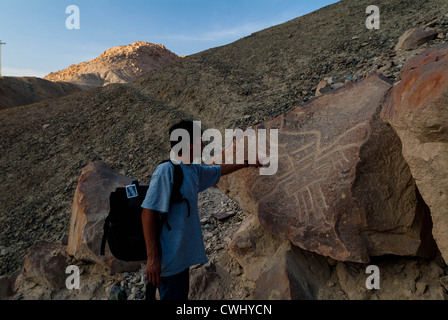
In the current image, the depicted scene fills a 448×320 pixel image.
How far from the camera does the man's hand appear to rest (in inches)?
73.5

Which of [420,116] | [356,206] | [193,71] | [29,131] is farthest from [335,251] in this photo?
[29,131]

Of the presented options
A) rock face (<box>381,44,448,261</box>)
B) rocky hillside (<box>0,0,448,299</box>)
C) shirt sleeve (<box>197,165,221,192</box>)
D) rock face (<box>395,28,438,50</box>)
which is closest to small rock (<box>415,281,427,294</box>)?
rocky hillside (<box>0,0,448,299</box>)

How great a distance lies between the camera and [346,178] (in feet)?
7.90

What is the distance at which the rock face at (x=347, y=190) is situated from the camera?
2330 millimetres

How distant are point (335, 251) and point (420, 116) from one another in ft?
3.59

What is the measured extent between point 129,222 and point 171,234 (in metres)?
0.29

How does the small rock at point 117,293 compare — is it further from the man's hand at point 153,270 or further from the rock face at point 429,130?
the rock face at point 429,130

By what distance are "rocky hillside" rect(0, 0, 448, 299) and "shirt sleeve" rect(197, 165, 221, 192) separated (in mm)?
528

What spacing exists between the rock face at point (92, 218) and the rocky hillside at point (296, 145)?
1.21m

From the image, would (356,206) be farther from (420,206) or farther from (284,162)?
(284,162)

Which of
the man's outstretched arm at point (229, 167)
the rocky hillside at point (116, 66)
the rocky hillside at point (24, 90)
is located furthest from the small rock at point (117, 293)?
the rocky hillside at point (116, 66)

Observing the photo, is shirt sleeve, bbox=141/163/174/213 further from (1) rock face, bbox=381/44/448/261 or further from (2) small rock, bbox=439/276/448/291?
(2) small rock, bbox=439/276/448/291

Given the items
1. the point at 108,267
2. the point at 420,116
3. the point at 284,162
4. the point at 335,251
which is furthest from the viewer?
the point at 108,267

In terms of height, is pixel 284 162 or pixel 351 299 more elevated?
pixel 284 162
